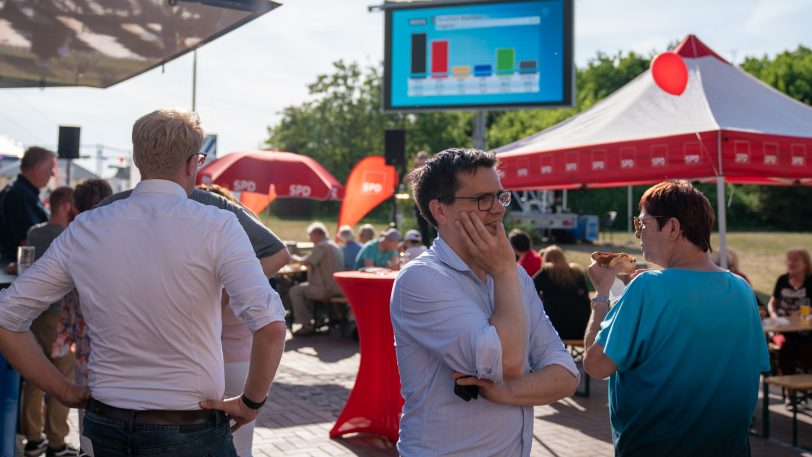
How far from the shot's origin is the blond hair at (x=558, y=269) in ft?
23.7

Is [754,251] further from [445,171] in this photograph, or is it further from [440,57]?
[445,171]

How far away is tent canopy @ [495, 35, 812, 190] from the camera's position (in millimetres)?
6578

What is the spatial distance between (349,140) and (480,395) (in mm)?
44198

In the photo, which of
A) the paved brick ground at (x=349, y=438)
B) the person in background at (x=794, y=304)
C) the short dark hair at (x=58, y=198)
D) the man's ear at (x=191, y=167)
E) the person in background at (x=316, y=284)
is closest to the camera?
the man's ear at (x=191, y=167)

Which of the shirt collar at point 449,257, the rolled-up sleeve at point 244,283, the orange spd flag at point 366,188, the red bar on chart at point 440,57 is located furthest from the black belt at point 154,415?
the orange spd flag at point 366,188

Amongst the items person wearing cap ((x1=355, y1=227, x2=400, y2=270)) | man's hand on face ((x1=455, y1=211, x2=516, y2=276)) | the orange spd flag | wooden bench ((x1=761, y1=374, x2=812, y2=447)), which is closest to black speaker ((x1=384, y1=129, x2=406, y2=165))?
the orange spd flag

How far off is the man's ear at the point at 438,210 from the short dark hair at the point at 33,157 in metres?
4.59

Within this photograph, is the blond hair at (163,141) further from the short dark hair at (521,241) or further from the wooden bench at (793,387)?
the short dark hair at (521,241)

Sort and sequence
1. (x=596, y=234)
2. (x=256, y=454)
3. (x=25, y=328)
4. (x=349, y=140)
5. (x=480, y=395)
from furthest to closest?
(x=349, y=140) < (x=596, y=234) < (x=256, y=454) < (x=25, y=328) < (x=480, y=395)

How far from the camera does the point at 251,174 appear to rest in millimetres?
12406

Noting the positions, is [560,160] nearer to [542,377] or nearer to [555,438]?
[555,438]

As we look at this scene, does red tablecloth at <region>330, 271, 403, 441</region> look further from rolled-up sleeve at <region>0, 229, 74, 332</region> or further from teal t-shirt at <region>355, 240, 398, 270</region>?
teal t-shirt at <region>355, 240, 398, 270</region>

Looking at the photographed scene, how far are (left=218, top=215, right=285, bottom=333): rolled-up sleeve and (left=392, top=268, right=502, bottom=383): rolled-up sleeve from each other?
35cm

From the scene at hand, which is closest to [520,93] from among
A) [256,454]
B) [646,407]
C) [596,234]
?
[256,454]
